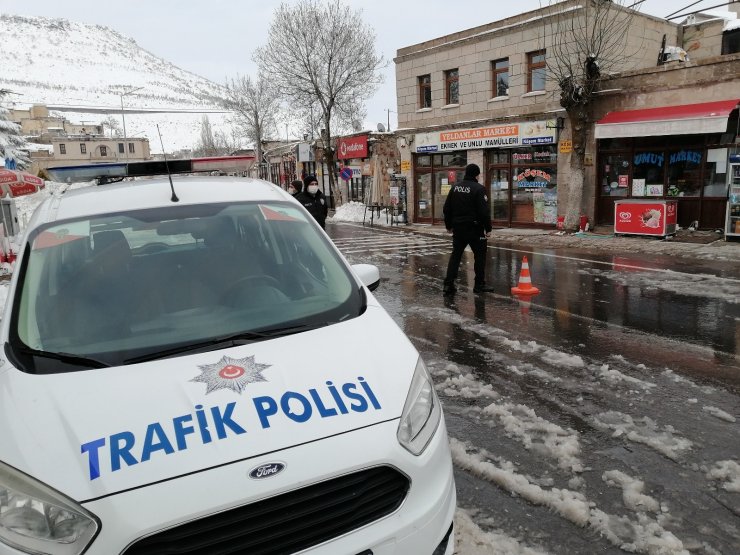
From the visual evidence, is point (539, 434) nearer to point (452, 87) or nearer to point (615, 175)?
point (615, 175)

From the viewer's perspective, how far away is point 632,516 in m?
3.22

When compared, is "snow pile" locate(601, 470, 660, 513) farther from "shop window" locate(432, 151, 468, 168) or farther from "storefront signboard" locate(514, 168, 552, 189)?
"shop window" locate(432, 151, 468, 168)

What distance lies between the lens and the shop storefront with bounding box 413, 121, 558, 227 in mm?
20109

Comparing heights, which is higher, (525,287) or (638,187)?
(638,187)

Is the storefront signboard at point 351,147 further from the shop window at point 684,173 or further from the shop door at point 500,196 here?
the shop window at point 684,173

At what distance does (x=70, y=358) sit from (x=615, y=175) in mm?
18649

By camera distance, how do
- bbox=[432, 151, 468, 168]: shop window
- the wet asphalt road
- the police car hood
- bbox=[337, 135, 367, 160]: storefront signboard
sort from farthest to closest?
bbox=[337, 135, 367, 160]: storefront signboard, bbox=[432, 151, 468, 168]: shop window, the wet asphalt road, the police car hood

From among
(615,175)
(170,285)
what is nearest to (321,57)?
(615,175)

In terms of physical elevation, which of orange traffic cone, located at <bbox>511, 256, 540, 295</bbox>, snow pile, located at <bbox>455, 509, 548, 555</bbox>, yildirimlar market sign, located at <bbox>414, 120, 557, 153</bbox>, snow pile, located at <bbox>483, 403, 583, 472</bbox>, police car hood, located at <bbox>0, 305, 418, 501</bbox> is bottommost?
orange traffic cone, located at <bbox>511, 256, 540, 295</bbox>

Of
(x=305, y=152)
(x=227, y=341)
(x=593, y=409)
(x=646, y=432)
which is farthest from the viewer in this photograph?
(x=305, y=152)

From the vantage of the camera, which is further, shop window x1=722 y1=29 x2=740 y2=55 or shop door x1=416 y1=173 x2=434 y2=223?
shop door x1=416 y1=173 x2=434 y2=223

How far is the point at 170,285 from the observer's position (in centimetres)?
298

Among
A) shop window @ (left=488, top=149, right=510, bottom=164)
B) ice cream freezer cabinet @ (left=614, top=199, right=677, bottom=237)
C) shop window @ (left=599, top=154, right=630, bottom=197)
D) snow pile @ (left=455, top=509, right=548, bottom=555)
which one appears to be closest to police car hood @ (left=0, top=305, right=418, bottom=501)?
snow pile @ (left=455, top=509, right=548, bottom=555)

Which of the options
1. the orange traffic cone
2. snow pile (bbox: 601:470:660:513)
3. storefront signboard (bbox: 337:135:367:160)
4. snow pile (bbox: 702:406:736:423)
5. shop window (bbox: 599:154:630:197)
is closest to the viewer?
snow pile (bbox: 601:470:660:513)
